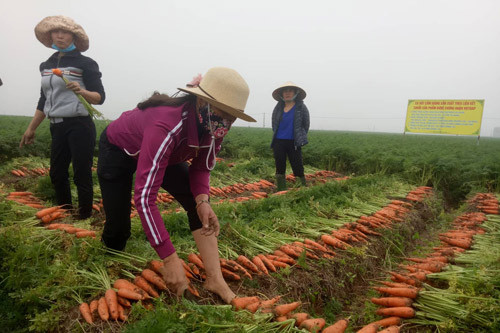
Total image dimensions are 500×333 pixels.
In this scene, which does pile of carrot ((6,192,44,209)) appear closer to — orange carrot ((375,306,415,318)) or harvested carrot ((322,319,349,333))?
harvested carrot ((322,319,349,333))

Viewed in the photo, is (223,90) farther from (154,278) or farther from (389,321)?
(389,321)

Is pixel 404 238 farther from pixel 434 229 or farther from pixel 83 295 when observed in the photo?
pixel 83 295

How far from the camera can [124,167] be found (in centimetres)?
230

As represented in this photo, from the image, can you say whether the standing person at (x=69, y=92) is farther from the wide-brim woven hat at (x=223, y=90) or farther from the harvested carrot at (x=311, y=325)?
the harvested carrot at (x=311, y=325)

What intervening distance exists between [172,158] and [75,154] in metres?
1.78

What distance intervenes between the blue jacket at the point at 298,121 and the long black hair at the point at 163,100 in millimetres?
4150

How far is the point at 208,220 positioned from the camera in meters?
2.18

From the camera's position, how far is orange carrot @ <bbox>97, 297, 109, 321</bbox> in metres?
1.87

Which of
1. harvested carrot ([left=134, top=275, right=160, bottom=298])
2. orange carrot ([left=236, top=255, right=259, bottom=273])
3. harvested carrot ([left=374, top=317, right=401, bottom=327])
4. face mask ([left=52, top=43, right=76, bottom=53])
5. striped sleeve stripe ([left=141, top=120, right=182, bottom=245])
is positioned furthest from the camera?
face mask ([left=52, top=43, right=76, bottom=53])

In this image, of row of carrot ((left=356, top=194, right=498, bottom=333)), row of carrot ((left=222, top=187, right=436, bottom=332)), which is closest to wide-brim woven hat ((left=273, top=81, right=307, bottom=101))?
row of carrot ((left=222, top=187, right=436, bottom=332))

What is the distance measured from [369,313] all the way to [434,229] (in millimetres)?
3225

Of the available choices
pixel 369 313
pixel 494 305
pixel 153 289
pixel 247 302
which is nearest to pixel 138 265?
pixel 153 289

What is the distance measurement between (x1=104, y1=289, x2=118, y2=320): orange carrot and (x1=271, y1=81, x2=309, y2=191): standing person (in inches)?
181

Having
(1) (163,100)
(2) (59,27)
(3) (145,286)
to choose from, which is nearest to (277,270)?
(3) (145,286)
